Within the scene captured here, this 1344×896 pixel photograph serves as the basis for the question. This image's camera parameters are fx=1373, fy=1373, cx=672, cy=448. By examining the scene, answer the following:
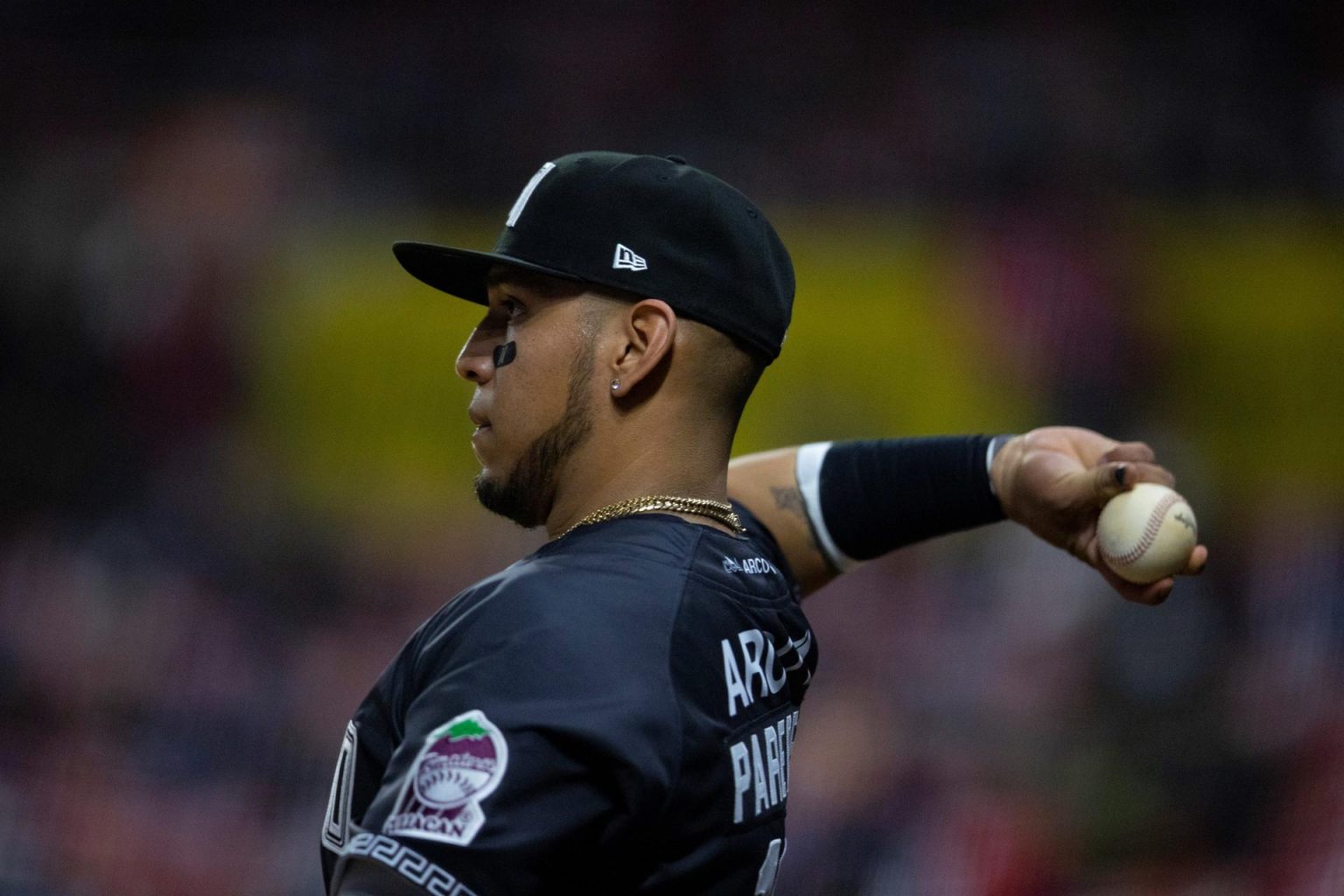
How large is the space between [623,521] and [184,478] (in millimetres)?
5099

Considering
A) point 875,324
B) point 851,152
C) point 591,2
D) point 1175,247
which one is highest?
point 591,2

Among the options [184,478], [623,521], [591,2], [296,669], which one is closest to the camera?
[623,521]

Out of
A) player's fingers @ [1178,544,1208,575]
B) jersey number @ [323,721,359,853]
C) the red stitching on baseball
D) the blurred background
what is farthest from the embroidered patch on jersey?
the blurred background

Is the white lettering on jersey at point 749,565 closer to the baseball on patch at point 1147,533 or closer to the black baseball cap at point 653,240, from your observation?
the black baseball cap at point 653,240

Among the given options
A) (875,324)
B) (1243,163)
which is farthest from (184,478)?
(1243,163)

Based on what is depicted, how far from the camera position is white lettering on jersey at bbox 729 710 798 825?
1542 mm

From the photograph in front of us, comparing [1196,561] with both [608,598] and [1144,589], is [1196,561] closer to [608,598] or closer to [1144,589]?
[1144,589]

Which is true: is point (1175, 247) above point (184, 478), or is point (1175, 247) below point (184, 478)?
above

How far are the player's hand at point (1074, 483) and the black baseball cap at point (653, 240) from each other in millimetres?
568

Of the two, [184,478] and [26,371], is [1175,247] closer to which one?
[184,478]

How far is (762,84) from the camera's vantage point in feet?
22.1

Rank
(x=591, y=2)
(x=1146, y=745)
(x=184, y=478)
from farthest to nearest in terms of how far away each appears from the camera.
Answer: (x=591, y=2), (x=184, y=478), (x=1146, y=745)

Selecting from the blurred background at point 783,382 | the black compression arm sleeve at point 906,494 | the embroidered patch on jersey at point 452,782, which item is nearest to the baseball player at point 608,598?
the embroidered patch on jersey at point 452,782

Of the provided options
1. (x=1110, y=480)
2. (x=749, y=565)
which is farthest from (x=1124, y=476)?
(x=749, y=565)
